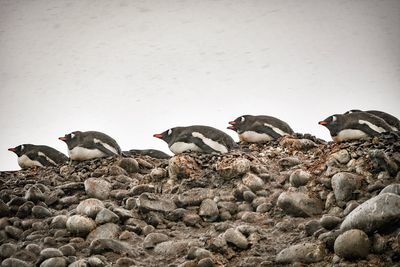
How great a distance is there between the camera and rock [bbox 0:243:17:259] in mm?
3798

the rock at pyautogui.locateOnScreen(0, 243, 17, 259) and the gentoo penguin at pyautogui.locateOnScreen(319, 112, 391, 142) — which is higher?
the gentoo penguin at pyautogui.locateOnScreen(319, 112, 391, 142)

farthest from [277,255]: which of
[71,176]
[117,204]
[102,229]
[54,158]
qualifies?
[54,158]

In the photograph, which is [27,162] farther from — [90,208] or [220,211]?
[220,211]

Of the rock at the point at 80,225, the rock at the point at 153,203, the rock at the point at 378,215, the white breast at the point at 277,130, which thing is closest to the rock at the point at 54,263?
the rock at the point at 80,225

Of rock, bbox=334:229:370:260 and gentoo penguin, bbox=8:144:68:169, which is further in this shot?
gentoo penguin, bbox=8:144:68:169

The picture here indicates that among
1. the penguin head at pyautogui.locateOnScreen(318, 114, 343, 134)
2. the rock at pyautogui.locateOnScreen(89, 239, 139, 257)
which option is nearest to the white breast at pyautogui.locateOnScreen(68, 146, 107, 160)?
the rock at pyautogui.locateOnScreen(89, 239, 139, 257)

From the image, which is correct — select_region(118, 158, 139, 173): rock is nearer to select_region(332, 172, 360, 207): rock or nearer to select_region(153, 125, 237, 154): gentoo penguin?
select_region(153, 125, 237, 154): gentoo penguin

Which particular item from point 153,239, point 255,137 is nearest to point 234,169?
point 153,239

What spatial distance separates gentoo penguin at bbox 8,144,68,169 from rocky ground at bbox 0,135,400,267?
0.91 m

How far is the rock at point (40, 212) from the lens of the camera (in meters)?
4.48

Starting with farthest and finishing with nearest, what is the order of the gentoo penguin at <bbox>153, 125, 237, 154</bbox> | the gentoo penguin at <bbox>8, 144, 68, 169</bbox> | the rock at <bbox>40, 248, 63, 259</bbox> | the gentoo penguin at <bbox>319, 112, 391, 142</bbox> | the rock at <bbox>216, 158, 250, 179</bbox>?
the gentoo penguin at <bbox>8, 144, 68, 169</bbox> → the gentoo penguin at <bbox>153, 125, 237, 154</bbox> → the gentoo penguin at <bbox>319, 112, 391, 142</bbox> → the rock at <bbox>216, 158, 250, 179</bbox> → the rock at <bbox>40, 248, 63, 259</bbox>

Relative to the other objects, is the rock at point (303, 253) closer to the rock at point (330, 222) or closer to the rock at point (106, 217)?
the rock at point (330, 222)

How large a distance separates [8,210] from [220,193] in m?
1.74

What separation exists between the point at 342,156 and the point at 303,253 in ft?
4.70
